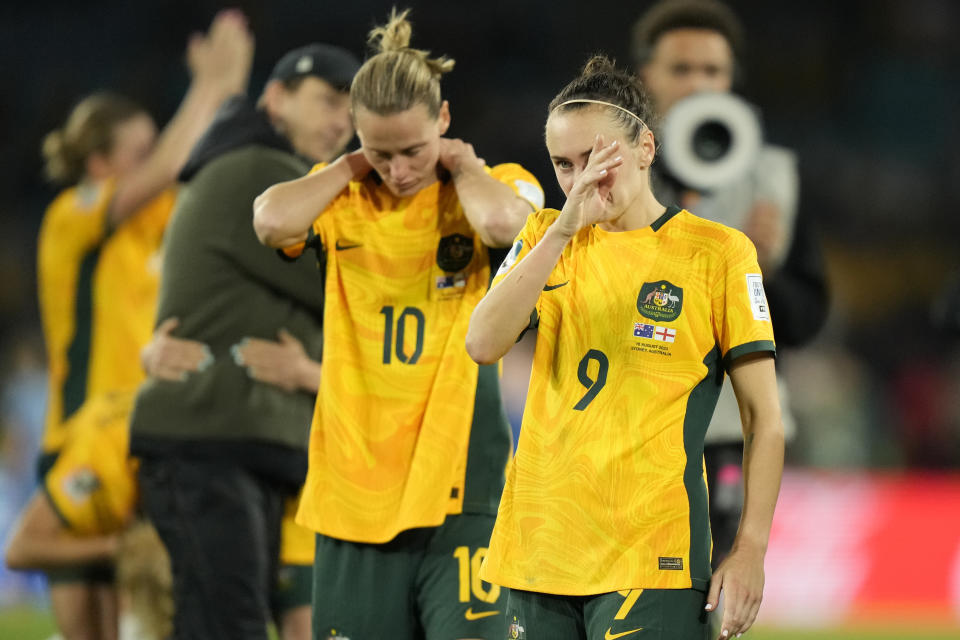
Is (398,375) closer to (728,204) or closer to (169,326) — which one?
(169,326)

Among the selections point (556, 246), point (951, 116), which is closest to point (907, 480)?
point (951, 116)

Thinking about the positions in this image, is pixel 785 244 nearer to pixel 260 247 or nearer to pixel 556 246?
pixel 260 247

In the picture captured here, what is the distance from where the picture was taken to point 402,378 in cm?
369

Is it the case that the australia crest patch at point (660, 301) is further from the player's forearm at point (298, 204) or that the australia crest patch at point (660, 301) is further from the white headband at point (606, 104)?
the player's forearm at point (298, 204)

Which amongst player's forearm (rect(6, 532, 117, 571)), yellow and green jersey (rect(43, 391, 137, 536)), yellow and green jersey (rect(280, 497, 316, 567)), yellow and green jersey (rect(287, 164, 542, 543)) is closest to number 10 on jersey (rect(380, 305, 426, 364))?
yellow and green jersey (rect(287, 164, 542, 543))

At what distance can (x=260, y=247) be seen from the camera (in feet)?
14.3

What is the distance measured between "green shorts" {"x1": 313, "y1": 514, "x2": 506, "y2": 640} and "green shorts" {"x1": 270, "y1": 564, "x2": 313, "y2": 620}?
1.19 metres

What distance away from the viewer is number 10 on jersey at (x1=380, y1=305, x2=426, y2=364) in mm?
3697

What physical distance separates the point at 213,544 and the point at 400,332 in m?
1.15

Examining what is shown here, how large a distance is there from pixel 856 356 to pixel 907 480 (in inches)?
95.9

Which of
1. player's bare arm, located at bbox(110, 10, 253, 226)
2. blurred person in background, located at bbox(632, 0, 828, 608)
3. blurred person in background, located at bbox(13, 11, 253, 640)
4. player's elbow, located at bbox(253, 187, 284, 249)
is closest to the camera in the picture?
player's elbow, located at bbox(253, 187, 284, 249)

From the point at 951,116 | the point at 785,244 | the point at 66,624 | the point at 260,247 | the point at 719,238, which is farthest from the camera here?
the point at 951,116

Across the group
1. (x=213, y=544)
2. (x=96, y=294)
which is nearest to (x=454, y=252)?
(x=213, y=544)

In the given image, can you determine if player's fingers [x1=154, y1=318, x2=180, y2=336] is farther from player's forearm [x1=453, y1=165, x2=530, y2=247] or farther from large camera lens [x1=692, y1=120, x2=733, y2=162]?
large camera lens [x1=692, y1=120, x2=733, y2=162]
